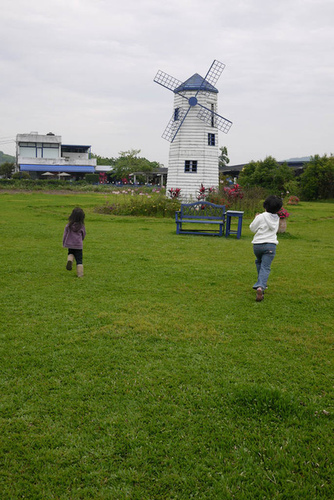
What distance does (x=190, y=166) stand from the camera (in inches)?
1049

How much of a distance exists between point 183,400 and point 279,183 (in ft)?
125

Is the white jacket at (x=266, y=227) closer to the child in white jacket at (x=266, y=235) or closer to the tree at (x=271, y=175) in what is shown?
the child in white jacket at (x=266, y=235)

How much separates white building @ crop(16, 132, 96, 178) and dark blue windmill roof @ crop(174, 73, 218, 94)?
133ft

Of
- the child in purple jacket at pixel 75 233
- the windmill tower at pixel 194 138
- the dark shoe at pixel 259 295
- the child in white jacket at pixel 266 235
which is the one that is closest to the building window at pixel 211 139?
the windmill tower at pixel 194 138

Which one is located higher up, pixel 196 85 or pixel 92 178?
pixel 196 85

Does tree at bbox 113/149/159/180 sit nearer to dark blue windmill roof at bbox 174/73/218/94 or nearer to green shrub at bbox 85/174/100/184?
green shrub at bbox 85/174/100/184

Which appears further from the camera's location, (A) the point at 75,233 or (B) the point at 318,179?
(B) the point at 318,179

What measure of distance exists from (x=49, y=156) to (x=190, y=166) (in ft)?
187

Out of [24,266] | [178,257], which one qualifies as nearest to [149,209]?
[178,257]

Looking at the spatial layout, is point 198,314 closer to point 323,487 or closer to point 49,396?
point 49,396

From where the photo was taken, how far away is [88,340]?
15.3ft

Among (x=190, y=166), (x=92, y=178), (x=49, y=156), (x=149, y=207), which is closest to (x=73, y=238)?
(x=149, y=207)

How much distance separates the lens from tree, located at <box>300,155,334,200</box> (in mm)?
39656

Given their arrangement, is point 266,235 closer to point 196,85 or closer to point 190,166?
point 190,166
